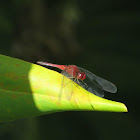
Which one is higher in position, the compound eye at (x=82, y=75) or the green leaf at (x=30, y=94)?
the compound eye at (x=82, y=75)

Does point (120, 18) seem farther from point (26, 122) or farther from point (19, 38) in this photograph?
point (26, 122)

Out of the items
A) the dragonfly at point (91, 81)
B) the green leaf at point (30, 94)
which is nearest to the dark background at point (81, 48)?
the dragonfly at point (91, 81)

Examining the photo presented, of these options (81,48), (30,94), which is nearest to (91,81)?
(30,94)

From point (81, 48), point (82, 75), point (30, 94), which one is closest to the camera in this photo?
point (30, 94)

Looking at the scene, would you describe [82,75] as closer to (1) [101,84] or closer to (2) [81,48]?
(1) [101,84]

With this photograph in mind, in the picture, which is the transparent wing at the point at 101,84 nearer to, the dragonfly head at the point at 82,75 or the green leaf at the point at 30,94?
the dragonfly head at the point at 82,75

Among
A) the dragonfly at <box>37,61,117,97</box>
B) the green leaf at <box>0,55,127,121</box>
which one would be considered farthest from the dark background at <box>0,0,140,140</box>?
the green leaf at <box>0,55,127,121</box>
